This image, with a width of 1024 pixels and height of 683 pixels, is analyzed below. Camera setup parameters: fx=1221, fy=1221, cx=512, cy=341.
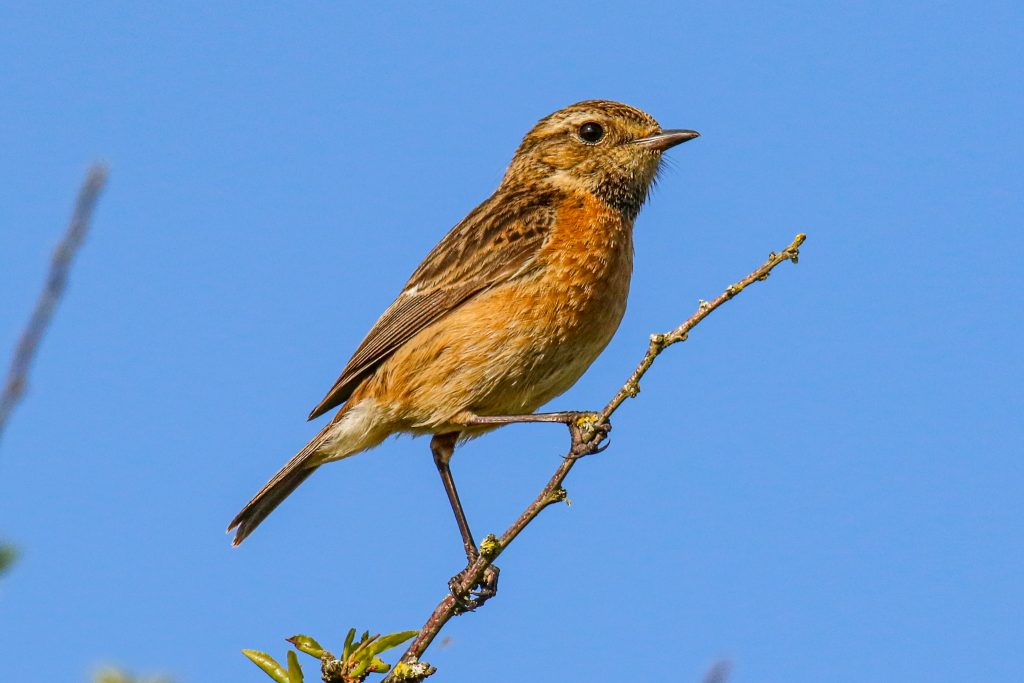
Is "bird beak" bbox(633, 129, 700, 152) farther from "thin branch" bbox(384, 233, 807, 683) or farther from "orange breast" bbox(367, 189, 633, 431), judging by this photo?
"thin branch" bbox(384, 233, 807, 683)

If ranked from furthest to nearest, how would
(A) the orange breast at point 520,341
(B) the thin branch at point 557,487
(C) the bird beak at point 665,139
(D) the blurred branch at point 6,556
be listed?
(C) the bird beak at point 665,139, (A) the orange breast at point 520,341, (B) the thin branch at point 557,487, (D) the blurred branch at point 6,556

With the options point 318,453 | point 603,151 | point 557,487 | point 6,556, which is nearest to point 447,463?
point 318,453

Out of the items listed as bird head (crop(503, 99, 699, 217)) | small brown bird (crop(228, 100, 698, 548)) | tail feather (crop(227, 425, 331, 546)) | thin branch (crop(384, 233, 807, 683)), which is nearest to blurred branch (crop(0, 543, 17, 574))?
thin branch (crop(384, 233, 807, 683))

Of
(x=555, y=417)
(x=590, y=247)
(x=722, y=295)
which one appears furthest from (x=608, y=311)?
(x=722, y=295)

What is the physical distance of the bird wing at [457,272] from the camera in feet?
25.6

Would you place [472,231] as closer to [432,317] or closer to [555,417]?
[432,317]

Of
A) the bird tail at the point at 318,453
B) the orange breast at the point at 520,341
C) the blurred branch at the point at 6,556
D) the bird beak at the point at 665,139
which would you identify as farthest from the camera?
the bird beak at the point at 665,139

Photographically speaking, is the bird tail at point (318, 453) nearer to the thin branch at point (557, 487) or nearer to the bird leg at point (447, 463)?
the bird leg at point (447, 463)

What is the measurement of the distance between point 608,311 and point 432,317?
1154 millimetres

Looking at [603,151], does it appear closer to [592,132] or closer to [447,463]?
[592,132]

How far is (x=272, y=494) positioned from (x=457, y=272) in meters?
1.86

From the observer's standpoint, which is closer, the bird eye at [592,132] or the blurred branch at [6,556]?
the blurred branch at [6,556]

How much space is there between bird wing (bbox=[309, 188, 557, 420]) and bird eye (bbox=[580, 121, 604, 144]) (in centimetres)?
65

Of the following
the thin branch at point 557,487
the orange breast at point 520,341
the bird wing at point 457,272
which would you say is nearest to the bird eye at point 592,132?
the bird wing at point 457,272
